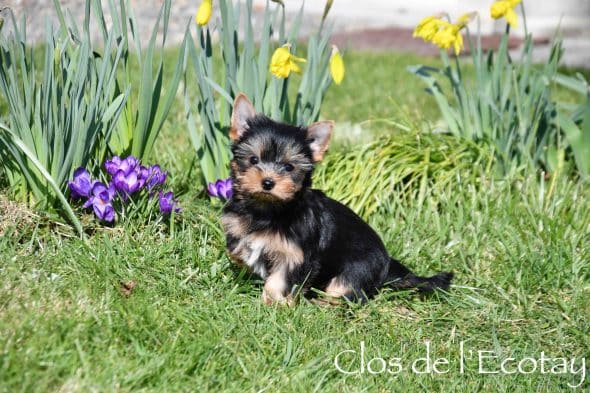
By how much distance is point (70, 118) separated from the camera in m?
4.29

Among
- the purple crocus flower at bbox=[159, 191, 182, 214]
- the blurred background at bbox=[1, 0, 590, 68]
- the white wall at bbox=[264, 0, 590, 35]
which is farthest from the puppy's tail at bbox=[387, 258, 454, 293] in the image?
the white wall at bbox=[264, 0, 590, 35]

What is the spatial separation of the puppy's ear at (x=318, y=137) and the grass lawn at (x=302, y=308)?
78 cm

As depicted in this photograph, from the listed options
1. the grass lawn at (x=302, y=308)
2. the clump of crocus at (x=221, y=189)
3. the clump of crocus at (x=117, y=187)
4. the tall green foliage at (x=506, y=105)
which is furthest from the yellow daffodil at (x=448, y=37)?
the clump of crocus at (x=117, y=187)

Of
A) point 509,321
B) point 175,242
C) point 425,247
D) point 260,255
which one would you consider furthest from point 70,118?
point 509,321

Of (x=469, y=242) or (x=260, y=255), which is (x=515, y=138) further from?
(x=260, y=255)

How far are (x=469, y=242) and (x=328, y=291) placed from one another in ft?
3.89

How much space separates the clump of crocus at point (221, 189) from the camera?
4.88 metres

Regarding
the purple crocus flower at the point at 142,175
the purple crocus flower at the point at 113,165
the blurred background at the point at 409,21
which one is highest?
the purple crocus flower at the point at 113,165

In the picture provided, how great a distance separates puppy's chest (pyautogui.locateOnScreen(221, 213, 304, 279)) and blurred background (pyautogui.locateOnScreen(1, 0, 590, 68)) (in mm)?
6781

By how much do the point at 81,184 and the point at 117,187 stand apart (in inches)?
7.6

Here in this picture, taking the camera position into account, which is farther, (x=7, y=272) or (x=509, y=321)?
(x=509, y=321)

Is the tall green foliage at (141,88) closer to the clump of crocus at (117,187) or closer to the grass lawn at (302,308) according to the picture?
the clump of crocus at (117,187)

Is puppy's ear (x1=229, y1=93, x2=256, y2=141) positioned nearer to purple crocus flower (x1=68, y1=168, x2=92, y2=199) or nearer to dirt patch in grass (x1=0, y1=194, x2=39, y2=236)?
purple crocus flower (x1=68, y1=168, x2=92, y2=199)

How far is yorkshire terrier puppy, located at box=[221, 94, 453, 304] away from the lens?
3930 millimetres
